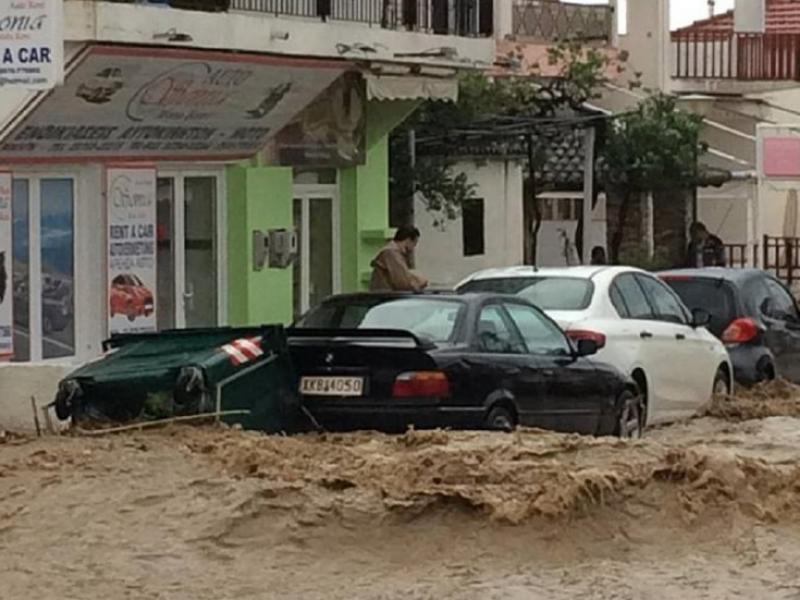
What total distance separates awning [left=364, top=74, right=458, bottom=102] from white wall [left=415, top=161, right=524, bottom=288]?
687 centimetres

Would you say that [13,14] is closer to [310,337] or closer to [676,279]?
[310,337]

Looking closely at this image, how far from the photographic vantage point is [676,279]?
22641 mm

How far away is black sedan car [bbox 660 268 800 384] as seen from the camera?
2202cm

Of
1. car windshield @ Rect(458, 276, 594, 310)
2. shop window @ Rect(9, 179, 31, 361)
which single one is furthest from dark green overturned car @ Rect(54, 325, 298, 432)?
shop window @ Rect(9, 179, 31, 361)

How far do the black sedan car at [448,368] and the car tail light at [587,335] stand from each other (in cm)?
82

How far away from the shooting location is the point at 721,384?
2097 cm

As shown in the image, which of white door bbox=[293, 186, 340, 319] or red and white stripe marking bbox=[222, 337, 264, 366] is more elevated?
white door bbox=[293, 186, 340, 319]

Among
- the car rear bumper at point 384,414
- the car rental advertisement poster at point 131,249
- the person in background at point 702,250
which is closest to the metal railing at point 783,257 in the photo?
the person in background at point 702,250

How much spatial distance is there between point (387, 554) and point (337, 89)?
1500cm

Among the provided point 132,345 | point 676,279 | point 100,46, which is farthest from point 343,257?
point 132,345

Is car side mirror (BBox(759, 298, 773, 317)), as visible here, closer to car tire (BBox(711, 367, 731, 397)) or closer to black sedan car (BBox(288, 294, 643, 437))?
car tire (BBox(711, 367, 731, 397))

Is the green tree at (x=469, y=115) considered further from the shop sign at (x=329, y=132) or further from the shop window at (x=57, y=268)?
the shop window at (x=57, y=268)

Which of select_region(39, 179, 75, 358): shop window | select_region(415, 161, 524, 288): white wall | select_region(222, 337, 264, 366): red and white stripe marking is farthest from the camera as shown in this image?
select_region(415, 161, 524, 288): white wall

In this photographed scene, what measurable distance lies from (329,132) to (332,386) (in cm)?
1091
